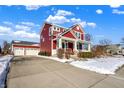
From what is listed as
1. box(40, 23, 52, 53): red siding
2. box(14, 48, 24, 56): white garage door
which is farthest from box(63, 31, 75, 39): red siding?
box(14, 48, 24, 56): white garage door

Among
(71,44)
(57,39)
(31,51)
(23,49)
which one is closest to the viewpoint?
(57,39)

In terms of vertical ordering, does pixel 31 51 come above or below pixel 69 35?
below

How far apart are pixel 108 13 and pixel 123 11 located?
3.58m

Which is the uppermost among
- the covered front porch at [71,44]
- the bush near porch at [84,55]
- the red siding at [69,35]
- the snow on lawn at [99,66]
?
the red siding at [69,35]

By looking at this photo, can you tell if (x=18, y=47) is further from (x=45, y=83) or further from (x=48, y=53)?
(x=45, y=83)

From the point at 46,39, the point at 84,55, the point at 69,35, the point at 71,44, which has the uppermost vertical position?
the point at 69,35

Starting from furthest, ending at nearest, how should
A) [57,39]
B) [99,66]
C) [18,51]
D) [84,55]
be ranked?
[18,51] < [57,39] < [84,55] < [99,66]

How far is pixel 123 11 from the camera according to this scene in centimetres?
1872

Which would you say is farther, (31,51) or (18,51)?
(31,51)

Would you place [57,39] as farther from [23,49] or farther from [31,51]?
[23,49]

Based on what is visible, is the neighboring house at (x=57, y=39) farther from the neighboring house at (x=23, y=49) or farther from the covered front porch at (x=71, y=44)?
the neighboring house at (x=23, y=49)

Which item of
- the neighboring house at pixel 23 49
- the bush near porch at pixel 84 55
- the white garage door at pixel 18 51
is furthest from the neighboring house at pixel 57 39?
the white garage door at pixel 18 51

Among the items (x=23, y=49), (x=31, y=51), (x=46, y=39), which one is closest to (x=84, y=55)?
(x=46, y=39)
